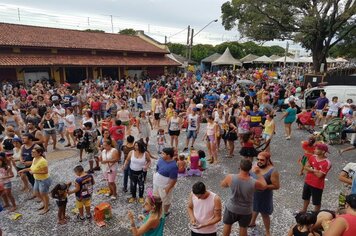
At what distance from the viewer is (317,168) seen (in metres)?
4.77

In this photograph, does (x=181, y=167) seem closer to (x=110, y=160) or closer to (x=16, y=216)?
(x=110, y=160)

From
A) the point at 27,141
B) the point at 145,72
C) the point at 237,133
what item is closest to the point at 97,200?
the point at 27,141

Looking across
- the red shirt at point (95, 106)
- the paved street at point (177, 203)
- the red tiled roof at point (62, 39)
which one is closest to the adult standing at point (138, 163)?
the paved street at point (177, 203)

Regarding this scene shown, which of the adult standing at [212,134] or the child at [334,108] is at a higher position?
the child at [334,108]

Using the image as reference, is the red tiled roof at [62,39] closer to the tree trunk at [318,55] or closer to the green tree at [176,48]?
the green tree at [176,48]

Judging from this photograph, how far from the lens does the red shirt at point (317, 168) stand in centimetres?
472

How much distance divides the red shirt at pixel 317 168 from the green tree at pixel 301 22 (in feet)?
71.6

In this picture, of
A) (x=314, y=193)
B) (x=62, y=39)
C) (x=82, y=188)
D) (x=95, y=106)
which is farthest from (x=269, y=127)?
(x=62, y=39)

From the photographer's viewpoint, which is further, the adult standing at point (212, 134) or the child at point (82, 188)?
the adult standing at point (212, 134)

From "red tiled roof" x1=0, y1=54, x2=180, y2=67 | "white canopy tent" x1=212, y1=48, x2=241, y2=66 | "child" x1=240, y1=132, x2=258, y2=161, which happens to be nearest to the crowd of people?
"child" x1=240, y1=132, x2=258, y2=161

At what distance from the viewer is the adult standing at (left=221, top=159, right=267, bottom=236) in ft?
12.4

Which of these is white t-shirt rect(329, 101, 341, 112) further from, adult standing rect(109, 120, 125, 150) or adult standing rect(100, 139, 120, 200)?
adult standing rect(100, 139, 120, 200)

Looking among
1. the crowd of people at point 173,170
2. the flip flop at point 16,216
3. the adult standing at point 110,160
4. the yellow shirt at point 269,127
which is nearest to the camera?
the crowd of people at point 173,170

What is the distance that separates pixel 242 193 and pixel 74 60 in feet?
77.9
